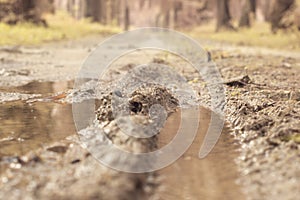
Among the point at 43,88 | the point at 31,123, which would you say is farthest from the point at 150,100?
the point at 43,88

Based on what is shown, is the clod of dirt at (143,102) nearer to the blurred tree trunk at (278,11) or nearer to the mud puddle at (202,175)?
the mud puddle at (202,175)

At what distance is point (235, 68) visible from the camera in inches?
294

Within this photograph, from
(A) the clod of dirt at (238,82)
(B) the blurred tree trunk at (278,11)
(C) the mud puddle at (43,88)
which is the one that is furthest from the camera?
(B) the blurred tree trunk at (278,11)

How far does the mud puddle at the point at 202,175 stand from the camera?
8.30ft

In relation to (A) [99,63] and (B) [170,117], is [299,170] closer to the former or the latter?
(B) [170,117]

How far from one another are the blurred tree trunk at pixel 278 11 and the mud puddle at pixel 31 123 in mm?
11185

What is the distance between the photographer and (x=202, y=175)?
2.79m

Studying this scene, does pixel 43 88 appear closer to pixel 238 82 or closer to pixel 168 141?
pixel 238 82

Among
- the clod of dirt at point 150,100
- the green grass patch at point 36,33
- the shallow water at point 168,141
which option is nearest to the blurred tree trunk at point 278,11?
the green grass patch at point 36,33

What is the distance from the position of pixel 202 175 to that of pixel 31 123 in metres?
1.75

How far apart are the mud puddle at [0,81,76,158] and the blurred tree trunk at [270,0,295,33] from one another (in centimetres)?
1119

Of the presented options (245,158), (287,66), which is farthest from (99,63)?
(245,158)

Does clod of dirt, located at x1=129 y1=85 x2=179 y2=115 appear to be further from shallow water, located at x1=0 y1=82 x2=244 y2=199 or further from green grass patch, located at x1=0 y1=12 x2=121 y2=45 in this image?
green grass patch, located at x1=0 y1=12 x2=121 y2=45

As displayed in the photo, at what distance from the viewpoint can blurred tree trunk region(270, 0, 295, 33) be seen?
15.1 metres
